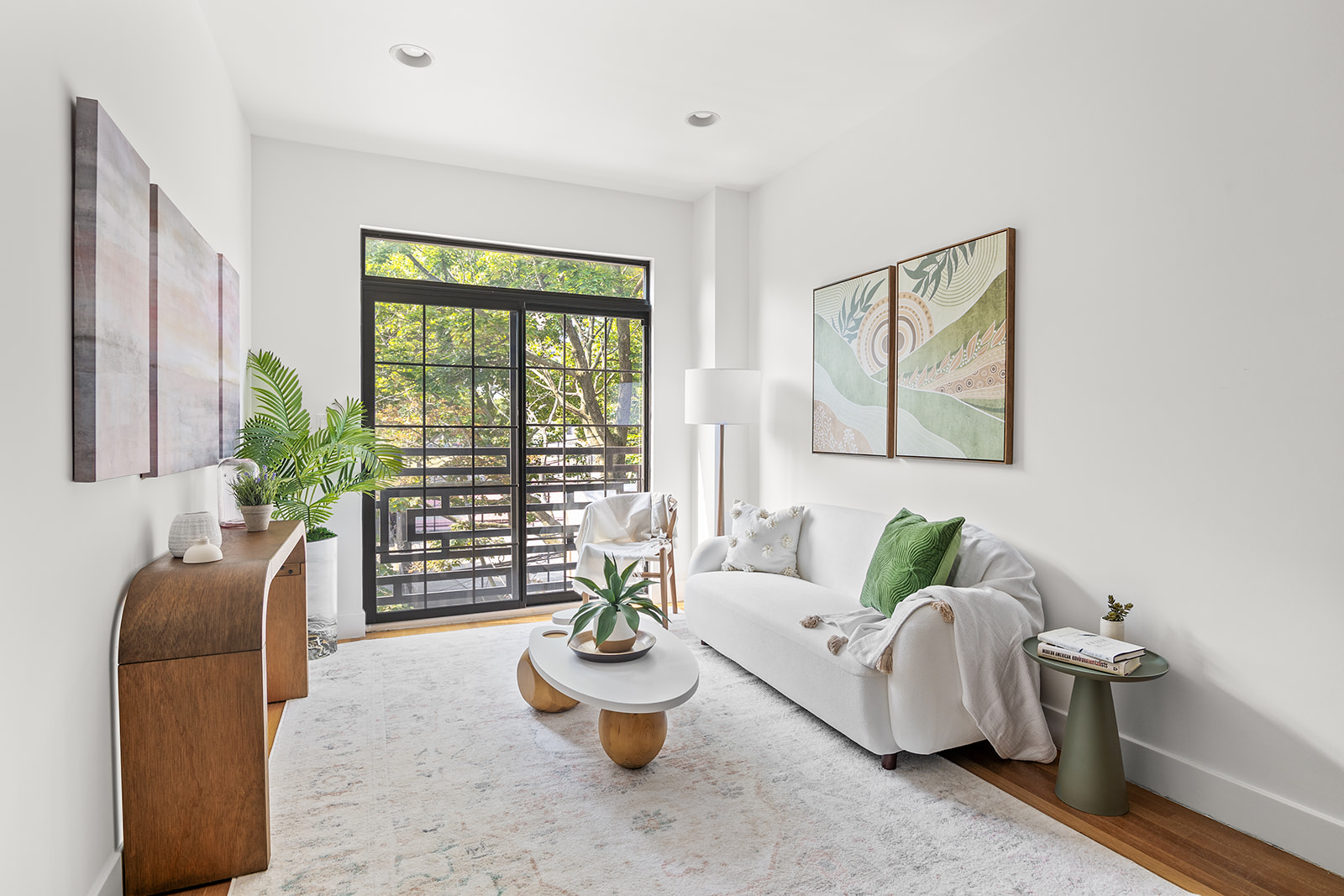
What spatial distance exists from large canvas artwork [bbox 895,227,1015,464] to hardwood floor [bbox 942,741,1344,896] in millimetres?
1246

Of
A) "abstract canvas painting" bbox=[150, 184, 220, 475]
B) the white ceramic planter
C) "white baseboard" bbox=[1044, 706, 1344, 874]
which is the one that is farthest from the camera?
the white ceramic planter

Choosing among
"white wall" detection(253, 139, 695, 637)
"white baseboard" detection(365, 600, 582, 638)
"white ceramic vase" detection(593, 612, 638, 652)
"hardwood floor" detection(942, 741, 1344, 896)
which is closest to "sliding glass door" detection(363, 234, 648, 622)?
"white baseboard" detection(365, 600, 582, 638)

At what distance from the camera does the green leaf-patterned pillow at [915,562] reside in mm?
2820

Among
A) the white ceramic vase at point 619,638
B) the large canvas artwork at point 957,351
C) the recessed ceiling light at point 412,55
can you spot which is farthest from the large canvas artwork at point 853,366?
the recessed ceiling light at point 412,55

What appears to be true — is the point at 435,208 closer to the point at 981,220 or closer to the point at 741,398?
the point at 741,398

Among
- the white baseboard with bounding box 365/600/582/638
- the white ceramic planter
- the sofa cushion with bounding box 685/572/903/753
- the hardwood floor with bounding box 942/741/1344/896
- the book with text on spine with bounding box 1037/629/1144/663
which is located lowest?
the hardwood floor with bounding box 942/741/1344/896

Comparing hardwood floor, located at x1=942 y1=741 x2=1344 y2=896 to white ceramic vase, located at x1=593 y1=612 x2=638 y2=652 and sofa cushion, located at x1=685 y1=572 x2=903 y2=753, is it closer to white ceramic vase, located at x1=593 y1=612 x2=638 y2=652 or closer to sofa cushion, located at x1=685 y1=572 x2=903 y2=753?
sofa cushion, located at x1=685 y1=572 x2=903 y2=753

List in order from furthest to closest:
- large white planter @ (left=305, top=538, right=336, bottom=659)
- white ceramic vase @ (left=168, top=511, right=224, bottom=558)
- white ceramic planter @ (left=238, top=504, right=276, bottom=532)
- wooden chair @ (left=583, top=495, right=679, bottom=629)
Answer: wooden chair @ (left=583, top=495, right=679, bottom=629) → large white planter @ (left=305, top=538, right=336, bottom=659) → white ceramic planter @ (left=238, top=504, right=276, bottom=532) → white ceramic vase @ (left=168, top=511, right=224, bottom=558)

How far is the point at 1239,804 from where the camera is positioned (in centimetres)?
217

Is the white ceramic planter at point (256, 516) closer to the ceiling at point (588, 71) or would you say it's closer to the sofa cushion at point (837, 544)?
the ceiling at point (588, 71)

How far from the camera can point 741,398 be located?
4.40 m

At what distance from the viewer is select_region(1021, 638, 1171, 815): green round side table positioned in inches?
88.5

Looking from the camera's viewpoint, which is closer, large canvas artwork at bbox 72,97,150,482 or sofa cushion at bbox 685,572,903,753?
large canvas artwork at bbox 72,97,150,482

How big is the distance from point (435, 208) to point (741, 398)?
86.7 inches
